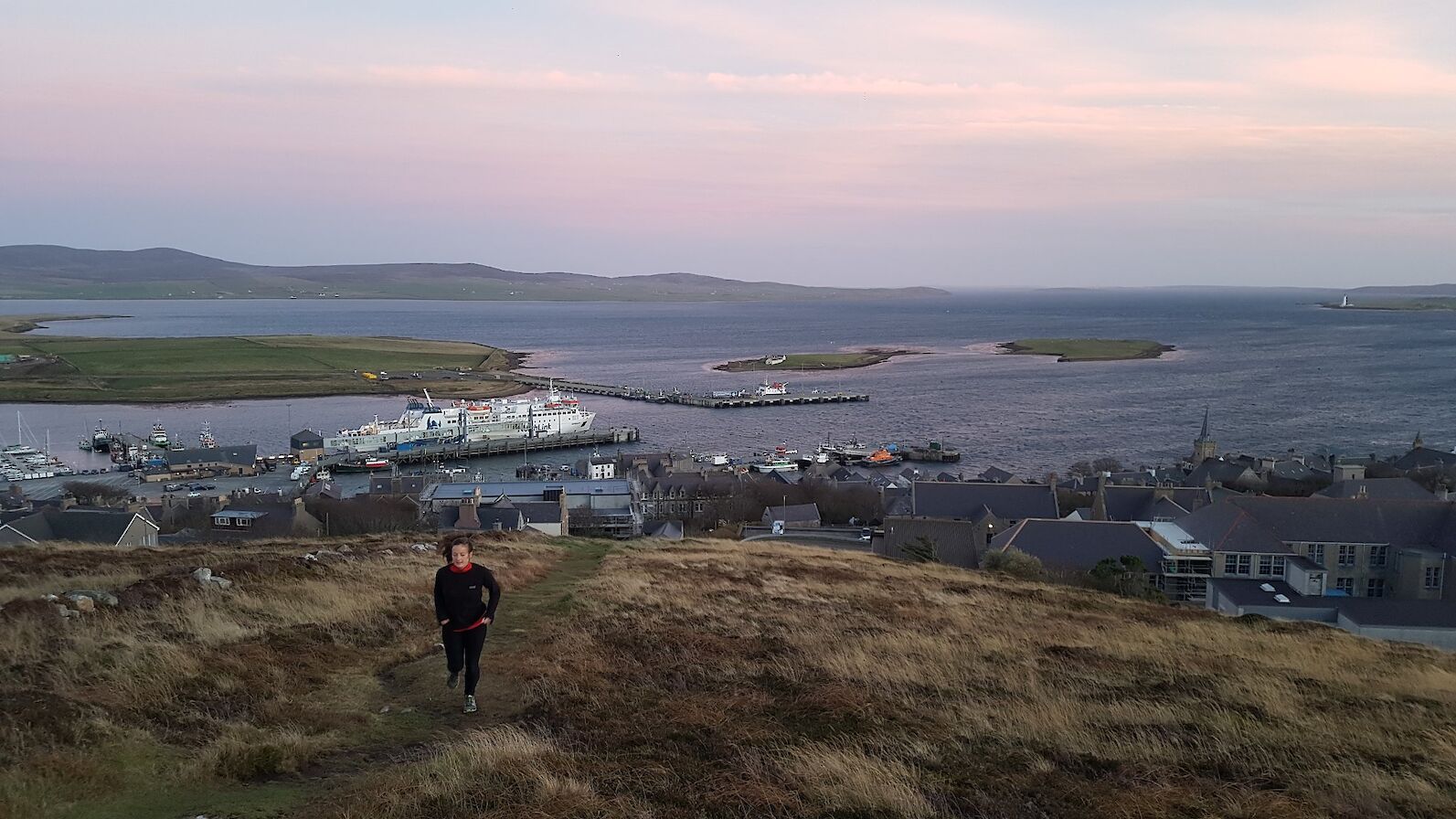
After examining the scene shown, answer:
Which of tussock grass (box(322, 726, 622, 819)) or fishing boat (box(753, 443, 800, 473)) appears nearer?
tussock grass (box(322, 726, 622, 819))

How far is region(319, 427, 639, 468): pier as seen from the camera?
78.4 metres

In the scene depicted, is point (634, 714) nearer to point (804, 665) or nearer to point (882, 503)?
point (804, 665)

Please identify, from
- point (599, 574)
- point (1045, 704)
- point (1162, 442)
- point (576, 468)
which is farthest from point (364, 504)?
point (1162, 442)

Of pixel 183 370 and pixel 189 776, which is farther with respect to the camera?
pixel 183 370

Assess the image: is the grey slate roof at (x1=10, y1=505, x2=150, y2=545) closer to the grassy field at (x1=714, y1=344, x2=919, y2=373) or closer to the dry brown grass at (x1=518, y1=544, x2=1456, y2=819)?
the dry brown grass at (x1=518, y1=544, x2=1456, y2=819)

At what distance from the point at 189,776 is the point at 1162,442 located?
8009 centimetres

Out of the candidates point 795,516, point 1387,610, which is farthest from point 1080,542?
point 795,516

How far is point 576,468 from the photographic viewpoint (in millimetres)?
64250

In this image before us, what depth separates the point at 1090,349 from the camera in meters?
164

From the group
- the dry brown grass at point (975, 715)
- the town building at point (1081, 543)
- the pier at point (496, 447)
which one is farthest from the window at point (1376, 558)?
the pier at point (496, 447)

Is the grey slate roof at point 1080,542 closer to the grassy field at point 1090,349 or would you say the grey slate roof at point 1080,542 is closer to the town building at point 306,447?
the town building at point 306,447

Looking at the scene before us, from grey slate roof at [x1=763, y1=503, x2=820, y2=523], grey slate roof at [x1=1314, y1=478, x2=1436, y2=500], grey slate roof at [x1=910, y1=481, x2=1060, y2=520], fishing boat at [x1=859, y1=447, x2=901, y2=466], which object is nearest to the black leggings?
grey slate roof at [x1=910, y1=481, x2=1060, y2=520]

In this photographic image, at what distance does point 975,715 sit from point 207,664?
7285 millimetres

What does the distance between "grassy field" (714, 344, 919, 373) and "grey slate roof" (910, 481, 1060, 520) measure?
9955 centimetres
